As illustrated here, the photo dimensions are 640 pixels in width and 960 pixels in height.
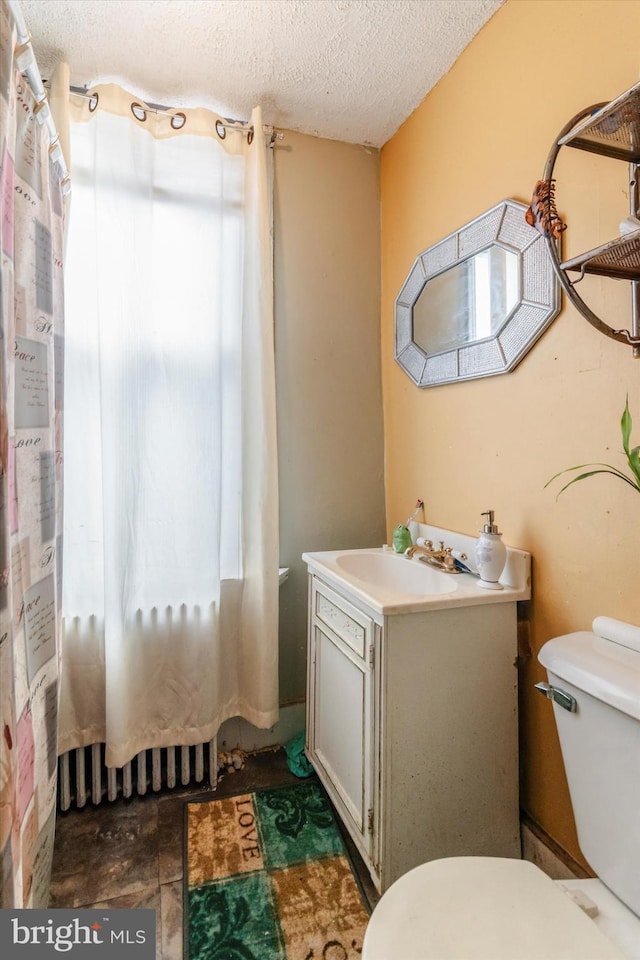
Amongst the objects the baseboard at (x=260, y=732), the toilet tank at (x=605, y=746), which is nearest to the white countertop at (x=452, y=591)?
the toilet tank at (x=605, y=746)

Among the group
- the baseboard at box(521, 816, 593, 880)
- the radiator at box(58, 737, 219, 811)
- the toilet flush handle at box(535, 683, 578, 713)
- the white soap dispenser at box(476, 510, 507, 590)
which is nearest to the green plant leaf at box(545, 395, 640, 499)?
the white soap dispenser at box(476, 510, 507, 590)

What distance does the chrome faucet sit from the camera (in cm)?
148

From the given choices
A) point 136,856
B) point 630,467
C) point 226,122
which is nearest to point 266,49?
point 226,122

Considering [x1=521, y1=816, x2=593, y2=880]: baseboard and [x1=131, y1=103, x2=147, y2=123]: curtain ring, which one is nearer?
[x1=521, y1=816, x2=593, y2=880]: baseboard

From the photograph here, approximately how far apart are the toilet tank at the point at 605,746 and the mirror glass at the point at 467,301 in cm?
90

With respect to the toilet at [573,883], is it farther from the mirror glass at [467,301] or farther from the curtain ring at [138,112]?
the curtain ring at [138,112]

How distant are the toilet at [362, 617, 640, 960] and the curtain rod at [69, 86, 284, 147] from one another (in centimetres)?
195

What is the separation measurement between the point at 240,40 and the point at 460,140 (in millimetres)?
749

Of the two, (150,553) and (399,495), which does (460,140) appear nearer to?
(399,495)

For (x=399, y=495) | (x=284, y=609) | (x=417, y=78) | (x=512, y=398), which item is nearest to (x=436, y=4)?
(x=417, y=78)

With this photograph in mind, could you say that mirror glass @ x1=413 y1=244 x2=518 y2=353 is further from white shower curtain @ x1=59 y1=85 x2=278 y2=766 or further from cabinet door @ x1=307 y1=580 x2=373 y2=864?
cabinet door @ x1=307 y1=580 x2=373 y2=864

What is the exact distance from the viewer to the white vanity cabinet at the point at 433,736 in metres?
1.18

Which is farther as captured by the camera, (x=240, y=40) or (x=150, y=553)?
(x=150, y=553)

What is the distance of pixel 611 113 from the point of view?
895mm
